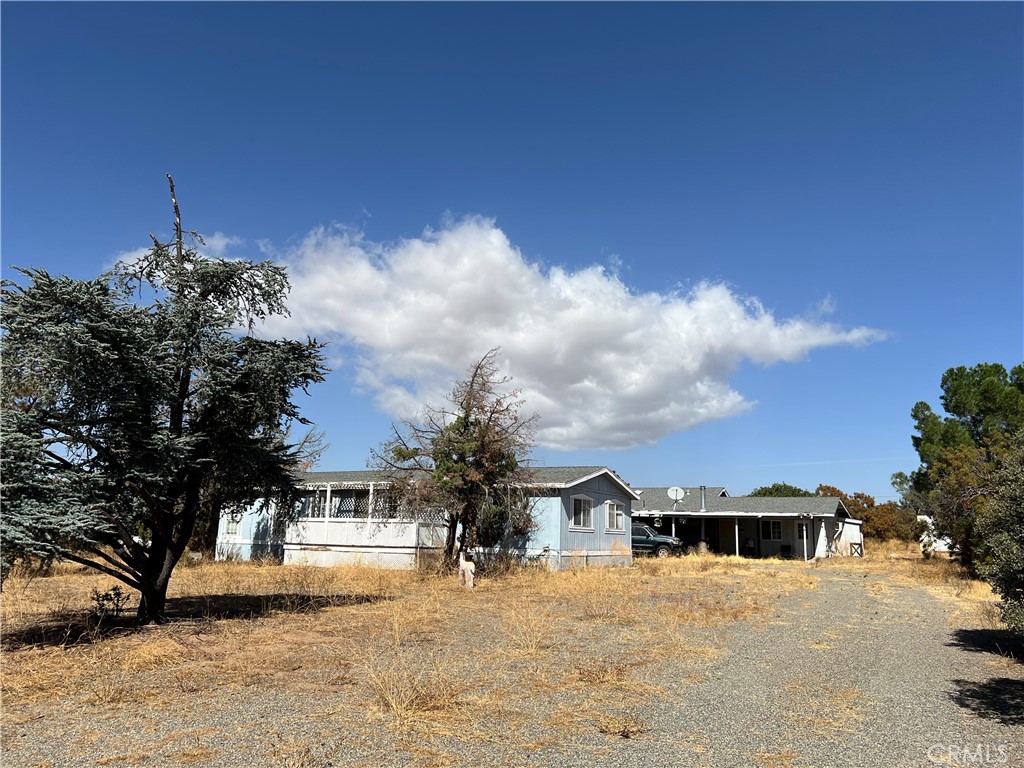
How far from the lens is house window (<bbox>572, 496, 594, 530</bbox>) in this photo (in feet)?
78.2

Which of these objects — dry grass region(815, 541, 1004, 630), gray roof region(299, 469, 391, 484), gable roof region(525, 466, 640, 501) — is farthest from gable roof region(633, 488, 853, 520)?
gray roof region(299, 469, 391, 484)

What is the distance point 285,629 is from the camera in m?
10.7

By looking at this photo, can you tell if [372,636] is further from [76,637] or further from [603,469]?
[603,469]

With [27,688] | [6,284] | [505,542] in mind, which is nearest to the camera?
[27,688]

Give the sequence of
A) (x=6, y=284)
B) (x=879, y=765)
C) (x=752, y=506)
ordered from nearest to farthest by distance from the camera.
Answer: (x=879, y=765) < (x=6, y=284) < (x=752, y=506)

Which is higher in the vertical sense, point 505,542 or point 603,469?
point 603,469

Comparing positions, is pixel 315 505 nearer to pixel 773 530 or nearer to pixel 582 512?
pixel 582 512

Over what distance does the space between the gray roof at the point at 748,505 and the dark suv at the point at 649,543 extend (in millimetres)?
2933

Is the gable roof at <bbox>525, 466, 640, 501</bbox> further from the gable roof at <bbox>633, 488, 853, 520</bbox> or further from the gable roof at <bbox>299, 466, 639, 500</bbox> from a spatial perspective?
the gable roof at <bbox>633, 488, 853, 520</bbox>

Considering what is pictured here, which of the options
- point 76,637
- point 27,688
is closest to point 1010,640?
point 27,688

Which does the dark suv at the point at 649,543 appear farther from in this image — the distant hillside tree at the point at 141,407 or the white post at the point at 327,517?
the distant hillside tree at the point at 141,407

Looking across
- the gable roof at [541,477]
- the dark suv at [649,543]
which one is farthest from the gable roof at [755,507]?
the gable roof at [541,477]

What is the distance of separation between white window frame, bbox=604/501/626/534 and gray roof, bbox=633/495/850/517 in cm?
881

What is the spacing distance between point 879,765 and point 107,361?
10110mm
